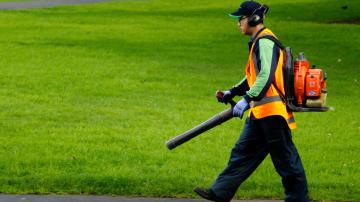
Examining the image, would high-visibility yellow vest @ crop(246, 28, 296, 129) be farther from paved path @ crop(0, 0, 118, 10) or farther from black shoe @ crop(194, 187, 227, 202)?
paved path @ crop(0, 0, 118, 10)

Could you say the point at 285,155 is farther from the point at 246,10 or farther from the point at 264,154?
the point at 246,10

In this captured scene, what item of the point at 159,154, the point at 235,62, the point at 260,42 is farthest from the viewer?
the point at 235,62

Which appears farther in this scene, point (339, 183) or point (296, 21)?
point (296, 21)

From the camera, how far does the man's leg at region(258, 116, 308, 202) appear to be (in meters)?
7.47

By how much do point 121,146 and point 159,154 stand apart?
567 mm

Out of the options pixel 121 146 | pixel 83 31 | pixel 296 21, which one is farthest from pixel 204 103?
pixel 296 21

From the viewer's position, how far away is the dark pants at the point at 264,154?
750 cm

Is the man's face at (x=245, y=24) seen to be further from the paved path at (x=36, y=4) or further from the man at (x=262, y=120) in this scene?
the paved path at (x=36, y=4)

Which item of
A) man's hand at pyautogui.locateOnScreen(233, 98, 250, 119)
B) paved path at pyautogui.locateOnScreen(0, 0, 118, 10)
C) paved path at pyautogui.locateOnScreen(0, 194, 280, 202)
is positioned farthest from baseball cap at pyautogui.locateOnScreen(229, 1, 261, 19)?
paved path at pyautogui.locateOnScreen(0, 0, 118, 10)

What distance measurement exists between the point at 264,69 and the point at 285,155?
28.1 inches

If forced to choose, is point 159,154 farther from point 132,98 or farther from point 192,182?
point 132,98

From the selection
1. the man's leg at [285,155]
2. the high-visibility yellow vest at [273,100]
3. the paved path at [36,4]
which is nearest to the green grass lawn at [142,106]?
the man's leg at [285,155]

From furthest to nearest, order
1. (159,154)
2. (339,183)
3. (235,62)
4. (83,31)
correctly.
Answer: (83,31) < (235,62) < (159,154) < (339,183)

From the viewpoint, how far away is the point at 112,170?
367 inches
